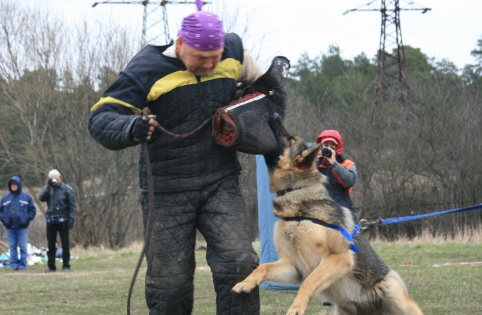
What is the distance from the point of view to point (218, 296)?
3969mm

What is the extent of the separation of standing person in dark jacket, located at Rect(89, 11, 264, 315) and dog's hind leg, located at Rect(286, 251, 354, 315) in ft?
0.83

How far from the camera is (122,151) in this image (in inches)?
805

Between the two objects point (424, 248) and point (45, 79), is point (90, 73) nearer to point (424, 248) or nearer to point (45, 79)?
point (45, 79)

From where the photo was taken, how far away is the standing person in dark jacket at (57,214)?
11984 millimetres

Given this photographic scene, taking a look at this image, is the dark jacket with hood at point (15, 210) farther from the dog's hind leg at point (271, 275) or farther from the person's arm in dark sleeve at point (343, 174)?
the dog's hind leg at point (271, 275)

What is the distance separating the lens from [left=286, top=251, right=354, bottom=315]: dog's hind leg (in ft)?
13.2

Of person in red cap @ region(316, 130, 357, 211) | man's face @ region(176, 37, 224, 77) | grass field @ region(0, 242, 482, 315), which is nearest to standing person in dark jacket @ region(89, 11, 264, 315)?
man's face @ region(176, 37, 224, 77)

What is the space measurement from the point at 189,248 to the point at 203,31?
121 centimetres

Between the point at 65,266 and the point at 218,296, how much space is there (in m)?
8.84

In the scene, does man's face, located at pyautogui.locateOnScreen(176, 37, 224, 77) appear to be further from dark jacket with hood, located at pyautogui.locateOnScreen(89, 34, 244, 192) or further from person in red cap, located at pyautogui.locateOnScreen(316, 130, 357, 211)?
person in red cap, located at pyautogui.locateOnScreen(316, 130, 357, 211)

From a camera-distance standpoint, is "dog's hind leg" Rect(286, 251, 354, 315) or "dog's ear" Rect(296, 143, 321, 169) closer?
"dog's hind leg" Rect(286, 251, 354, 315)

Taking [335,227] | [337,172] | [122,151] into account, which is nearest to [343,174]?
[337,172]

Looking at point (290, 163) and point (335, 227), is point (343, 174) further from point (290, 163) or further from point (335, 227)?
point (335, 227)

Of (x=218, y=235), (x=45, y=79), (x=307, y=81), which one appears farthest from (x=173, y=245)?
(x=307, y=81)
